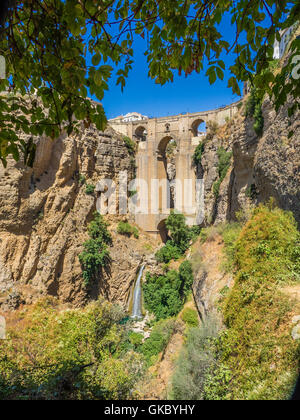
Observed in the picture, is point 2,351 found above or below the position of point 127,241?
below

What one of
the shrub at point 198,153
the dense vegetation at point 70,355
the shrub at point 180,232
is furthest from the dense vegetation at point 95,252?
the shrub at point 198,153

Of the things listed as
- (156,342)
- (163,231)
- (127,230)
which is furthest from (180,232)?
(156,342)

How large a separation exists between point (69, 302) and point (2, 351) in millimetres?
10283

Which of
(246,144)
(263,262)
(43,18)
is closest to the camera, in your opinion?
(43,18)

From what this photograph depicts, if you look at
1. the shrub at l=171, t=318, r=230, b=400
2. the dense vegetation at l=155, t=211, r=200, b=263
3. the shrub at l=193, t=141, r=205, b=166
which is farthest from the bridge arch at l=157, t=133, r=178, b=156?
the shrub at l=171, t=318, r=230, b=400

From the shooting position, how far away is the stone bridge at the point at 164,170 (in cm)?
2220

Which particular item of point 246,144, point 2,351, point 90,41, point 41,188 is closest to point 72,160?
point 41,188

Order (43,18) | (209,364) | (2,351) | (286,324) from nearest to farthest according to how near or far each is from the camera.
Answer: (43,18)
(286,324)
(209,364)
(2,351)

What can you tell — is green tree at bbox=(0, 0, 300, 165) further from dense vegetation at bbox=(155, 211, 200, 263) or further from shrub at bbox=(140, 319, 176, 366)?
dense vegetation at bbox=(155, 211, 200, 263)

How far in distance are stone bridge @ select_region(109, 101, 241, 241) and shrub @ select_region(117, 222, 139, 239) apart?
1.25 m

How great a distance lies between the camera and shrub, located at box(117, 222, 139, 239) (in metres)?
20.4

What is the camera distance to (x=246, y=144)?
428 inches

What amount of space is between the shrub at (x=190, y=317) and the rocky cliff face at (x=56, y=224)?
8.73 m
